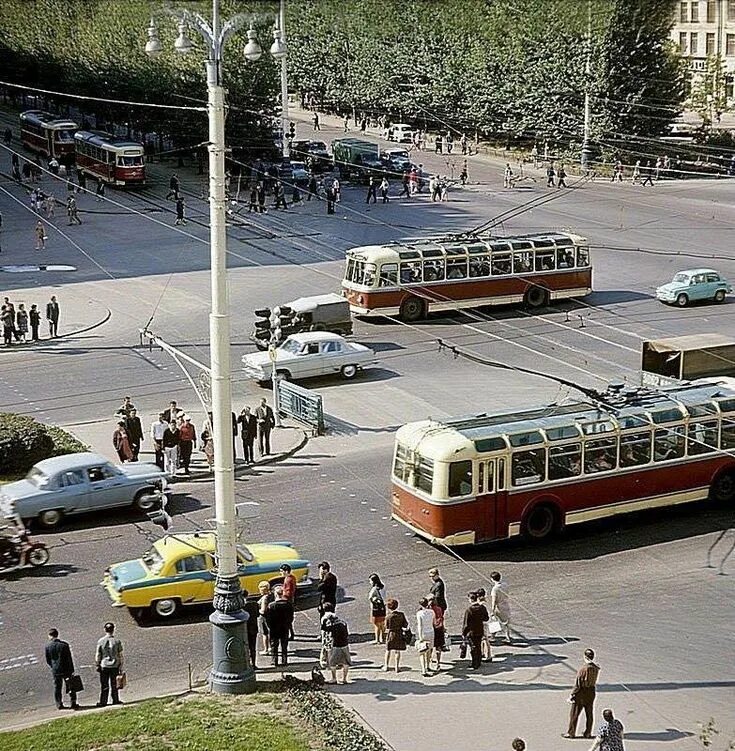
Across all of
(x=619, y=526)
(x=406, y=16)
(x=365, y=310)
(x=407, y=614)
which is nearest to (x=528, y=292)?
(x=365, y=310)

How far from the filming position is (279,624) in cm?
2005

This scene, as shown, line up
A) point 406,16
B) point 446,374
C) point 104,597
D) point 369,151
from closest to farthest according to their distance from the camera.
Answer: point 104,597, point 446,374, point 369,151, point 406,16

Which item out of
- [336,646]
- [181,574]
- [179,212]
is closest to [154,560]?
[181,574]

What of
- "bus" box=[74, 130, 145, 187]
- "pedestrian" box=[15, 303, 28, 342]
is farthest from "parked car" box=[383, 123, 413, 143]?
"pedestrian" box=[15, 303, 28, 342]

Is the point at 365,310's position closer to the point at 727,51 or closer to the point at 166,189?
the point at 166,189

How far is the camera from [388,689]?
750 inches

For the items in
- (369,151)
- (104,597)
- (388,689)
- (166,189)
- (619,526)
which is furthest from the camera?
(369,151)

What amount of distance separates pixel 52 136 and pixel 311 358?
4458 centimetres

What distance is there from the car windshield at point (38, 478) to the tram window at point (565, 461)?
929 centimetres

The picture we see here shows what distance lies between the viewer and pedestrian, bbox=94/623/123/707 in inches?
738

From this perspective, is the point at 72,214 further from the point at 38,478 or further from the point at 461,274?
the point at 38,478

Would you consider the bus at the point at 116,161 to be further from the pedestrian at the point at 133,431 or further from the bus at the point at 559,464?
the bus at the point at 559,464

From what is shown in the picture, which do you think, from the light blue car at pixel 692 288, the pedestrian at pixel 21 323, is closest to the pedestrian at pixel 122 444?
the pedestrian at pixel 21 323

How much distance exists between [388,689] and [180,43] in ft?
29.1
